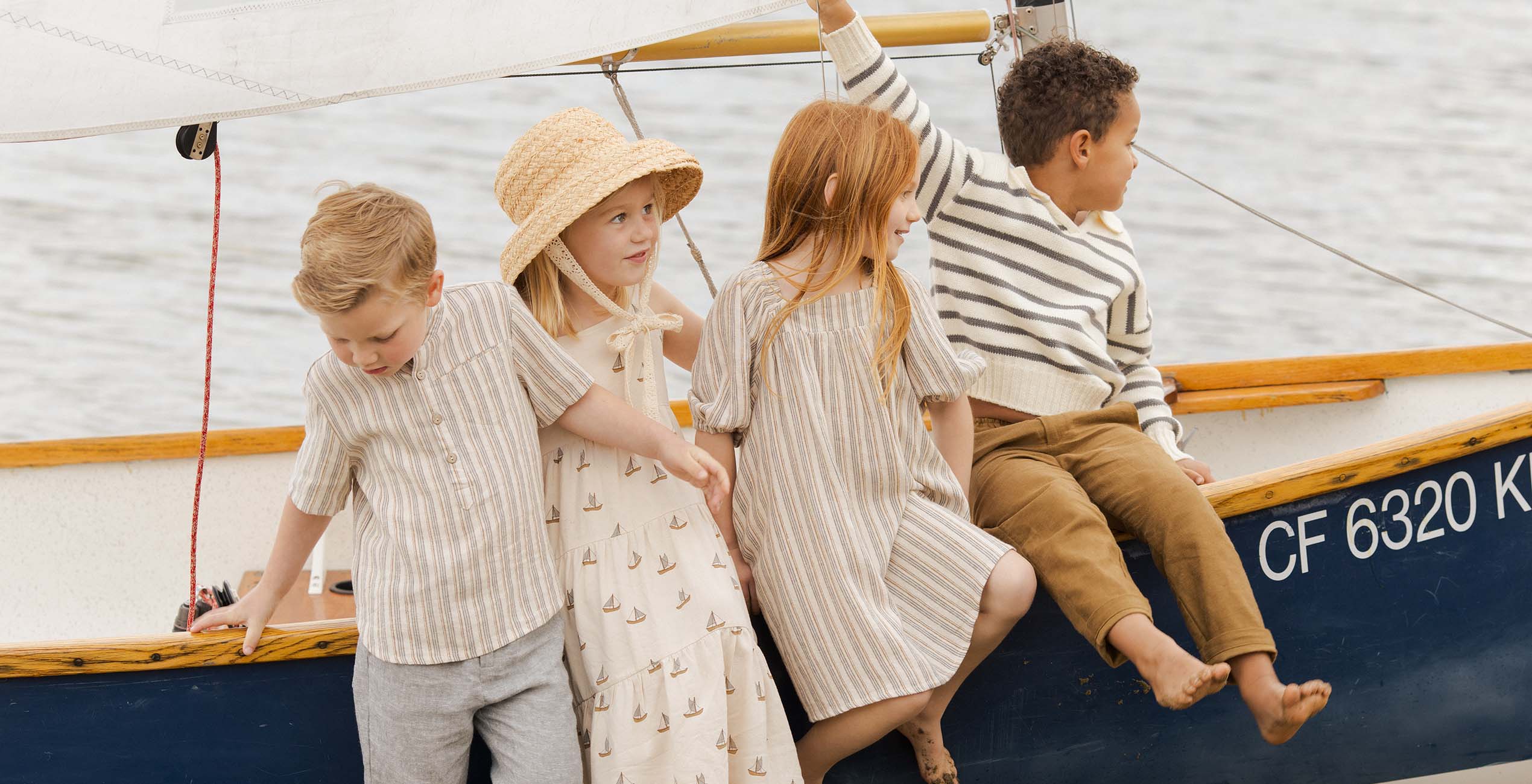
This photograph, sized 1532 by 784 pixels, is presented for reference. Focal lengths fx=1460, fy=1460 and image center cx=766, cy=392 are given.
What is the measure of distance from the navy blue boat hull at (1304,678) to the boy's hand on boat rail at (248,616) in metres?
0.12

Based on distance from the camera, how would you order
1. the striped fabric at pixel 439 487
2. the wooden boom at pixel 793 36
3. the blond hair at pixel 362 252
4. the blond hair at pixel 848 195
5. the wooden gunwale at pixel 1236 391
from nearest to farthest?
the blond hair at pixel 362 252 < the striped fabric at pixel 439 487 < the blond hair at pixel 848 195 < the wooden boom at pixel 793 36 < the wooden gunwale at pixel 1236 391

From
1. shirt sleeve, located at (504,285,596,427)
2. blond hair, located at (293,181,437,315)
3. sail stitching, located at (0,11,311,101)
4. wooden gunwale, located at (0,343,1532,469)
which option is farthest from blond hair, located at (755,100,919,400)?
wooden gunwale, located at (0,343,1532,469)

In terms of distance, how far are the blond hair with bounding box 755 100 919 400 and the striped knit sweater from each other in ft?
1.02

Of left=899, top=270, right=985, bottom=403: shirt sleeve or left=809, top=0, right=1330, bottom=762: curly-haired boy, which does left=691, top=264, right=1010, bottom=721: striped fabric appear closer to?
left=899, top=270, right=985, bottom=403: shirt sleeve

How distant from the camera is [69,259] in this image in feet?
24.3

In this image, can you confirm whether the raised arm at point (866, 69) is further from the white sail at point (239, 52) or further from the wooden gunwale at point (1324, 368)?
the wooden gunwale at point (1324, 368)

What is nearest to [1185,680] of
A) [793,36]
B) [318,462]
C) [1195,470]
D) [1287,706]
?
[1287,706]

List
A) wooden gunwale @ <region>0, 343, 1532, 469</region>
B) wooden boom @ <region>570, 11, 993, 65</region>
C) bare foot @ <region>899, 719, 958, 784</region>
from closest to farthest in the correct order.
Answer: bare foot @ <region>899, 719, 958, 784</region>
wooden boom @ <region>570, 11, 993, 65</region>
wooden gunwale @ <region>0, 343, 1532, 469</region>

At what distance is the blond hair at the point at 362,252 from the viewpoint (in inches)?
67.6

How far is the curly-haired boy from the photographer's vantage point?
2.16 metres

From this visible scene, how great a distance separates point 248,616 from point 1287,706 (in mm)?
1402

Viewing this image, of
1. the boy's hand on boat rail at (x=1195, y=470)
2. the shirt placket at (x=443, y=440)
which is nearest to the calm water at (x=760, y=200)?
the boy's hand on boat rail at (x=1195, y=470)

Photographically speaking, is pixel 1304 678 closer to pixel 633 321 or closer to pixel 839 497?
pixel 839 497

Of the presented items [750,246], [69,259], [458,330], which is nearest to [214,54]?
[458,330]
